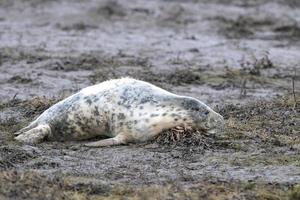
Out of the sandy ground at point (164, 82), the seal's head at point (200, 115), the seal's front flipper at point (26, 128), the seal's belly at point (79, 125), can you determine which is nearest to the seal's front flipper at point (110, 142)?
the sandy ground at point (164, 82)

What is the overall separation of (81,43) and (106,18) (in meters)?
2.91

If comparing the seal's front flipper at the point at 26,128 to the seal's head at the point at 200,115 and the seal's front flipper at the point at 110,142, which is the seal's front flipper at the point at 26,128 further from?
the seal's head at the point at 200,115

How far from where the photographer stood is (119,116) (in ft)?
23.8

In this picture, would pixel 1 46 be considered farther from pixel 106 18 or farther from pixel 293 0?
pixel 293 0

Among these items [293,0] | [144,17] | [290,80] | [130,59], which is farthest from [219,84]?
[293,0]

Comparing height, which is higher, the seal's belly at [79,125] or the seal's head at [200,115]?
the seal's head at [200,115]

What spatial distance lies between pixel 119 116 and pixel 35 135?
2.56 feet

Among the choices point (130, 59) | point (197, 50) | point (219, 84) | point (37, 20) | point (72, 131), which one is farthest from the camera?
point (37, 20)

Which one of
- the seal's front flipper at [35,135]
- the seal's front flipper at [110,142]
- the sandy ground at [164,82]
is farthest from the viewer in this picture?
the seal's front flipper at [35,135]

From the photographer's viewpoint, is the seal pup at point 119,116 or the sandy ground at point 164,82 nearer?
the sandy ground at point 164,82

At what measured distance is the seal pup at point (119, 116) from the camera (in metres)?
7.14

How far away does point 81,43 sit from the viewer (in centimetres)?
1398

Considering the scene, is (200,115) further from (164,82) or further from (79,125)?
(164,82)

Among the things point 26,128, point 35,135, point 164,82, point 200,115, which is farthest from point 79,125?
point 164,82
